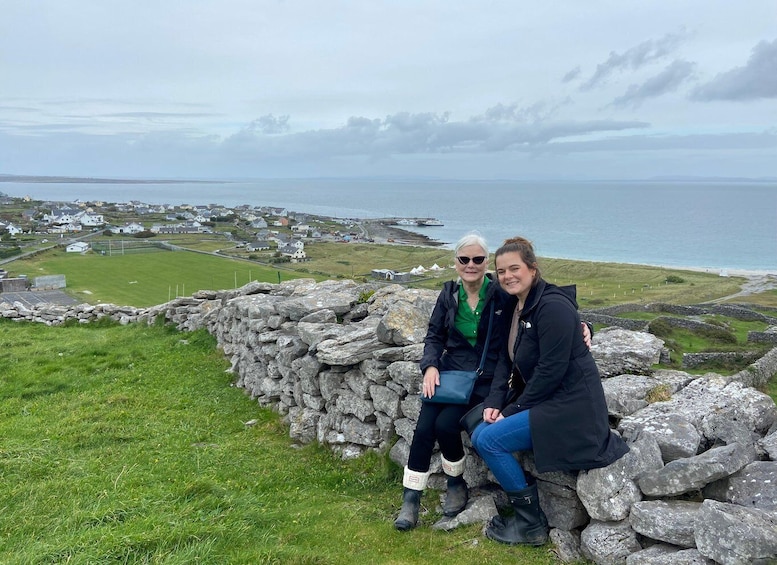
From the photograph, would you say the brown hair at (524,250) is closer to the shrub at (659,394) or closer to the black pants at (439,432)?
the black pants at (439,432)

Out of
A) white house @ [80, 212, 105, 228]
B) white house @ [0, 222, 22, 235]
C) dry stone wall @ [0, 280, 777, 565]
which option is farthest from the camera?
white house @ [80, 212, 105, 228]

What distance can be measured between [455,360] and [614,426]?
1891 mm

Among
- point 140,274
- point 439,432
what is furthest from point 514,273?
point 140,274

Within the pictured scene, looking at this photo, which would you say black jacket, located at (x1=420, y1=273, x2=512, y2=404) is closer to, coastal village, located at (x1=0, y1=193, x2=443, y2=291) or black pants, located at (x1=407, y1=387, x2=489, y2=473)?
black pants, located at (x1=407, y1=387, x2=489, y2=473)

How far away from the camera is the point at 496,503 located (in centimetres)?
634

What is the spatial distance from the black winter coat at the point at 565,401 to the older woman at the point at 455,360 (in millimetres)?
742

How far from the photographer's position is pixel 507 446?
5582 millimetres

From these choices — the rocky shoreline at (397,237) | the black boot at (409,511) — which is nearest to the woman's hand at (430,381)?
the black boot at (409,511)

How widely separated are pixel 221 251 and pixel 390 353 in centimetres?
10479

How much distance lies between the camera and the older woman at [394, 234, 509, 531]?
625 centimetres

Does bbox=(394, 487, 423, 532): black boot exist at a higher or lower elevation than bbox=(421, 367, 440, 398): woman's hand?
lower

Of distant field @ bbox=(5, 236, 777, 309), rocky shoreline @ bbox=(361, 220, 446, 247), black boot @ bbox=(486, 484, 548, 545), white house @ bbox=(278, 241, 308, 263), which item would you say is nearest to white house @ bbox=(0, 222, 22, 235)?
distant field @ bbox=(5, 236, 777, 309)

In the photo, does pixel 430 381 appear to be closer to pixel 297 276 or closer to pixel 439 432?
pixel 439 432

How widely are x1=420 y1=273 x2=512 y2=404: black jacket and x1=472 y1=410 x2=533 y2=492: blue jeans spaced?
727mm
